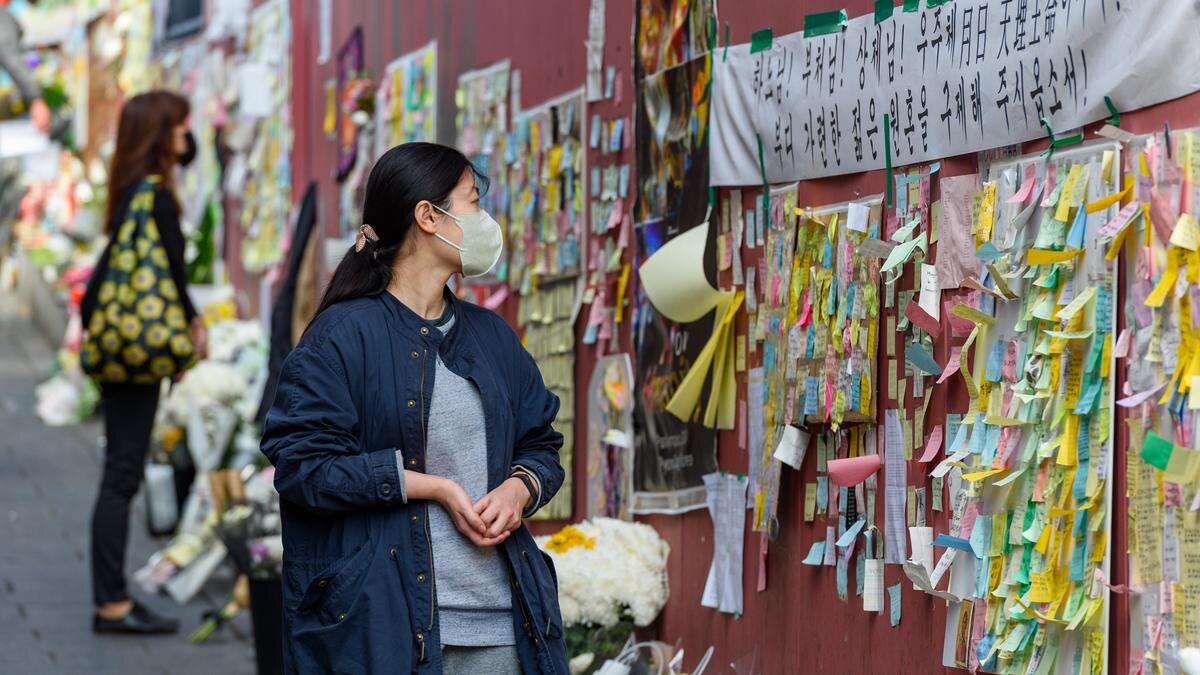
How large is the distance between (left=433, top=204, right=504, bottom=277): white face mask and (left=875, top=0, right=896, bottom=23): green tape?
3.43 feet

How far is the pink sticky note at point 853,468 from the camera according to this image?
4.57 metres

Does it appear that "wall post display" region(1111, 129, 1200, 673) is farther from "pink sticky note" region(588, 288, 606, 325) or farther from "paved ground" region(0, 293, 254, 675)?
"paved ground" region(0, 293, 254, 675)

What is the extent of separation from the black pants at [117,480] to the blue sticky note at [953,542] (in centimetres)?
458

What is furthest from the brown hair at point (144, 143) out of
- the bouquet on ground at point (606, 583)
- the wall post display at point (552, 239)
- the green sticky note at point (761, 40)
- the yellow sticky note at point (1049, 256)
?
the yellow sticky note at point (1049, 256)

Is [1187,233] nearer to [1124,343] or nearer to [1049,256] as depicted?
[1124,343]

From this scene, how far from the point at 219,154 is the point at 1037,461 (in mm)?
11552

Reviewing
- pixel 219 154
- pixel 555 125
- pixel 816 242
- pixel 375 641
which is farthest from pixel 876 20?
pixel 219 154

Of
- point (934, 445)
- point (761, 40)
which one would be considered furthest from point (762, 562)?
point (761, 40)

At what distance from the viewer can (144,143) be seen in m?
8.12

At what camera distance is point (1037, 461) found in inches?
150

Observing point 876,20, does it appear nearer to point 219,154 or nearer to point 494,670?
point 494,670

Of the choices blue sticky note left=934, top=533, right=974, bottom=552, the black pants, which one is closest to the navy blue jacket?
blue sticky note left=934, top=533, right=974, bottom=552

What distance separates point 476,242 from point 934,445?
1097mm

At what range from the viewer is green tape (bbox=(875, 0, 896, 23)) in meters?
4.43
